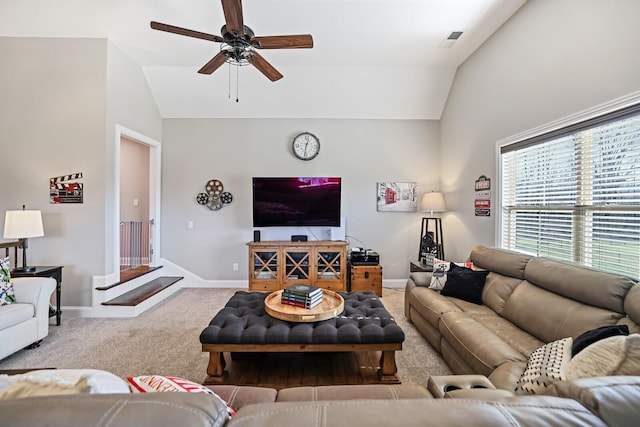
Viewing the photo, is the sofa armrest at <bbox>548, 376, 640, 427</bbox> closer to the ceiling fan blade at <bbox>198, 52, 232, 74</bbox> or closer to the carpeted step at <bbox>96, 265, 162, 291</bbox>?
the ceiling fan blade at <bbox>198, 52, 232, 74</bbox>

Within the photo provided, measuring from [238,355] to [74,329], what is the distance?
212cm

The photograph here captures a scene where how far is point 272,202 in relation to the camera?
442 cm

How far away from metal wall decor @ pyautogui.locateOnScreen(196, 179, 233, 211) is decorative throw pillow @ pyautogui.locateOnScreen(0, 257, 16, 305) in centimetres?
246

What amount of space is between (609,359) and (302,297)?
1831 millimetres

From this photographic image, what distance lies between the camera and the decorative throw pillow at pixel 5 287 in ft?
7.99

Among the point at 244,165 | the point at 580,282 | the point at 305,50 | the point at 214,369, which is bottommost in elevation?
the point at 214,369

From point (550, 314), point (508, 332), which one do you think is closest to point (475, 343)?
point (508, 332)

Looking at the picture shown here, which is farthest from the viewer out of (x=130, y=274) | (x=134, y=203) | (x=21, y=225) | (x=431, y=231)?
(x=134, y=203)

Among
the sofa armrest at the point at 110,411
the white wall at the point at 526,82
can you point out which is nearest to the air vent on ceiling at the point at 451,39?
the white wall at the point at 526,82

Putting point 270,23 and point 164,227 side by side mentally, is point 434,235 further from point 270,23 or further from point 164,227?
point 164,227

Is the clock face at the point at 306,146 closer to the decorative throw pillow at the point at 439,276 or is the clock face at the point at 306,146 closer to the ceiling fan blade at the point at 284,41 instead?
A: the ceiling fan blade at the point at 284,41

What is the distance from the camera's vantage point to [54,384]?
717 millimetres

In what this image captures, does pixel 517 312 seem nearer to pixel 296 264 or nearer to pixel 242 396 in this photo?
pixel 242 396

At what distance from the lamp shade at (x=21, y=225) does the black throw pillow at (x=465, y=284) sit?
175 inches
